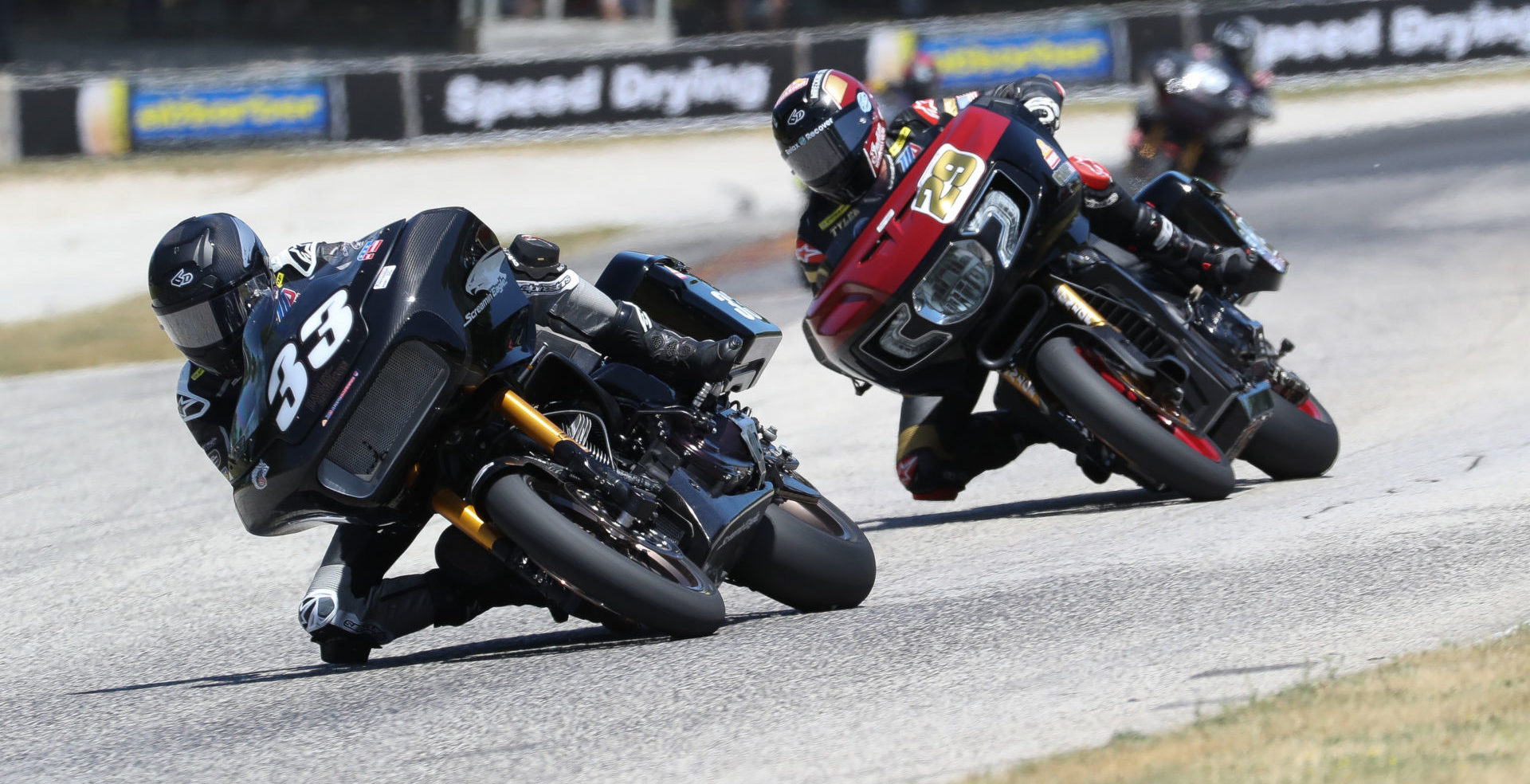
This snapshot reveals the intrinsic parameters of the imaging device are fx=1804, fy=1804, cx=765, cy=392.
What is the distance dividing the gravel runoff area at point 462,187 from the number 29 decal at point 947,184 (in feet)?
35.6

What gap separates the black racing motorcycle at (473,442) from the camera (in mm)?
4516

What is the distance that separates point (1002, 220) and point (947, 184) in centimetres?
25

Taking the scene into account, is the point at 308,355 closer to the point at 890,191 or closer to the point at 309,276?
the point at 309,276

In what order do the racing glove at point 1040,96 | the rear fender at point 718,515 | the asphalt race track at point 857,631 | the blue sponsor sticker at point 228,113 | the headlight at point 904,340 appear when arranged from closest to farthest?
the asphalt race track at point 857,631 < the rear fender at point 718,515 < the headlight at point 904,340 < the racing glove at point 1040,96 < the blue sponsor sticker at point 228,113

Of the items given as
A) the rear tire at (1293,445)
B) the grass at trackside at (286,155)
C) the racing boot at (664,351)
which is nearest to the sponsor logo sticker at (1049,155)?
the rear tire at (1293,445)

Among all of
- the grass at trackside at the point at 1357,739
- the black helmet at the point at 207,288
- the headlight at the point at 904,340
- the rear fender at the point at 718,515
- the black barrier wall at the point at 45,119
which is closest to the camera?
the grass at trackside at the point at 1357,739

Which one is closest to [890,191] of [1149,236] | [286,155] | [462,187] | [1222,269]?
[1149,236]

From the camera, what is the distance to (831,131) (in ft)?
21.0

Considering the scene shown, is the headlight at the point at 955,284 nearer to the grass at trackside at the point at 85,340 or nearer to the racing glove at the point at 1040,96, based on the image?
the racing glove at the point at 1040,96

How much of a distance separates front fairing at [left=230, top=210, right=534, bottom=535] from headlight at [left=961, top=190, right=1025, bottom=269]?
217cm

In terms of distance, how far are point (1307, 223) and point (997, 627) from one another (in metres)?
11.1

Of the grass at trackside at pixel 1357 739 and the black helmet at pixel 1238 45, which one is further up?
the grass at trackside at pixel 1357 739

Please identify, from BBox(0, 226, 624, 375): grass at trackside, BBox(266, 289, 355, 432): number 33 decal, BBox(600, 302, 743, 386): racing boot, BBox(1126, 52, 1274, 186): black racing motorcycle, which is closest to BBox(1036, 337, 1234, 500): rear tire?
BBox(600, 302, 743, 386): racing boot

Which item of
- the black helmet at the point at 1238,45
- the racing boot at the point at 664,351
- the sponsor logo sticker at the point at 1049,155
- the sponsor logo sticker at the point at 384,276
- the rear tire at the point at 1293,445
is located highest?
the sponsor logo sticker at the point at 384,276
